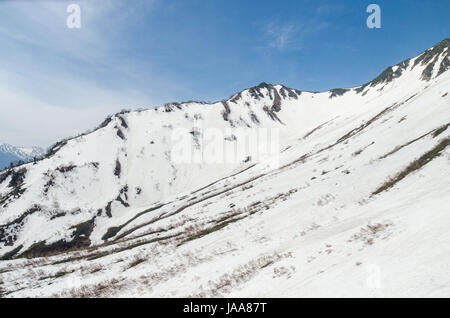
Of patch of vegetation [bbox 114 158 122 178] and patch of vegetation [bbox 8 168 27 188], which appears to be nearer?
patch of vegetation [bbox 8 168 27 188]

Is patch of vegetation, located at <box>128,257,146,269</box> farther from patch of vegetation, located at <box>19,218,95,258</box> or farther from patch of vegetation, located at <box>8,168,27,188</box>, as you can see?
patch of vegetation, located at <box>8,168,27,188</box>

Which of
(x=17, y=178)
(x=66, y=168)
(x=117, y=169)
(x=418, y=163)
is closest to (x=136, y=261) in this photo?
(x=418, y=163)

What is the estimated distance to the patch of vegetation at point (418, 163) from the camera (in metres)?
20.1

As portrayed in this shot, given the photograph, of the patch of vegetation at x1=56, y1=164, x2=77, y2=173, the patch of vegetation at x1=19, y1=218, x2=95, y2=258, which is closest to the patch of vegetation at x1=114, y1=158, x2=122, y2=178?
the patch of vegetation at x1=56, y1=164, x2=77, y2=173

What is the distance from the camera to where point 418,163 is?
2125cm

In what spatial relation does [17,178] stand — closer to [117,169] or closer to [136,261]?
[117,169]

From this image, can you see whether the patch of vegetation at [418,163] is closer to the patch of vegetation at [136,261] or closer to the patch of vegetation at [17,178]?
the patch of vegetation at [136,261]

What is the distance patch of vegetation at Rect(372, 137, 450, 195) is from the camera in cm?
2014

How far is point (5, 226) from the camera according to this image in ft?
311

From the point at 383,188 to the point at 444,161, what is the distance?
4410 millimetres

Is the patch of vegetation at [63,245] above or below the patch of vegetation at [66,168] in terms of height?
below

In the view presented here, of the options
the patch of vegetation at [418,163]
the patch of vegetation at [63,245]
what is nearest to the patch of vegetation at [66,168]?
the patch of vegetation at [63,245]

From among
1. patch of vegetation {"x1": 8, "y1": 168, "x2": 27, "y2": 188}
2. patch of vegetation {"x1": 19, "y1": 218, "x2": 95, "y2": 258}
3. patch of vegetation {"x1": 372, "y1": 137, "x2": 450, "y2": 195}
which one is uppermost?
patch of vegetation {"x1": 8, "y1": 168, "x2": 27, "y2": 188}
